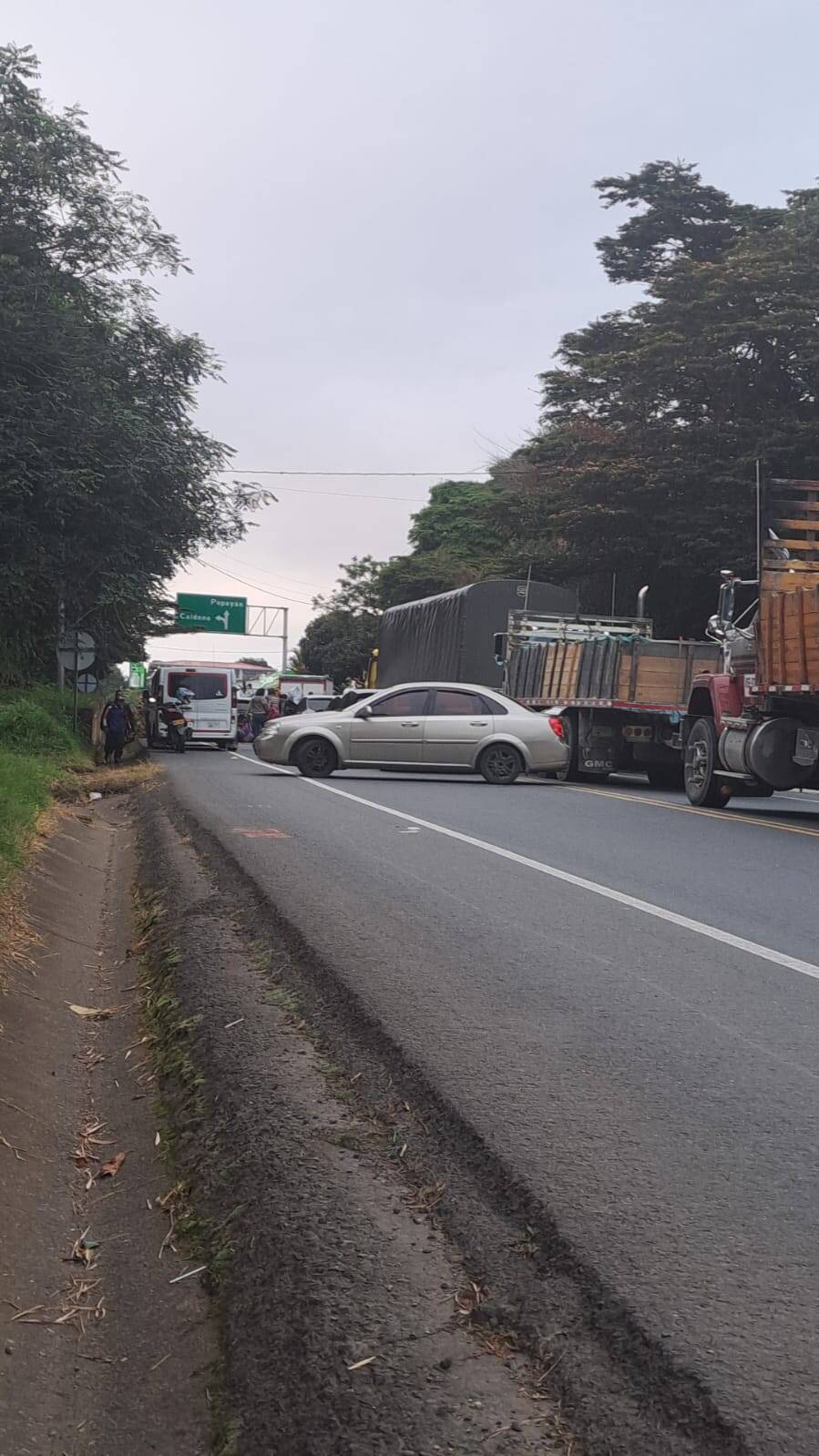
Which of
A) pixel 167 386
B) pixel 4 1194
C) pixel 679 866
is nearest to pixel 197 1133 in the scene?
pixel 4 1194

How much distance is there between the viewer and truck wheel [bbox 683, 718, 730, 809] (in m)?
16.5

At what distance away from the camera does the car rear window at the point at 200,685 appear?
133 ft

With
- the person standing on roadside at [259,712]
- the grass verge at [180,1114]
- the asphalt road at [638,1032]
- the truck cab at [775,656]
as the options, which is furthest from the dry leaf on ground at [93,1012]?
the person standing on roadside at [259,712]

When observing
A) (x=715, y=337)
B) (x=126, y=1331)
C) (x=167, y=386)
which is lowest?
(x=126, y=1331)

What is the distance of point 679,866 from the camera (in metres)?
10.4

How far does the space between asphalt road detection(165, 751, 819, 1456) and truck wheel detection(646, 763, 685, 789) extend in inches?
376

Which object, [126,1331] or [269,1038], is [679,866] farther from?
[126,1331]

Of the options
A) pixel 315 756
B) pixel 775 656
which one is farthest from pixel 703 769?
pixel 315 756

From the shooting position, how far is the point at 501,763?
69.7 feet

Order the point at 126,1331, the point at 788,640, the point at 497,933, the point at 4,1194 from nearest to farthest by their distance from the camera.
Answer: the point at 126,1331 → the point at 4,1194 → the point at 497,933 → the point at 788,640

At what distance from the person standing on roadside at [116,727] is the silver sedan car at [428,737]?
6.88m

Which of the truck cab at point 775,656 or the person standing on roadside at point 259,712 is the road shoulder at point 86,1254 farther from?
the person standing on roadside at point 259,712

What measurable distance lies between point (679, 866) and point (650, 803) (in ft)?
23.1

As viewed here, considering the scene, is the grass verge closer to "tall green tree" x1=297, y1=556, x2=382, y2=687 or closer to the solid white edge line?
the solid white edge line
